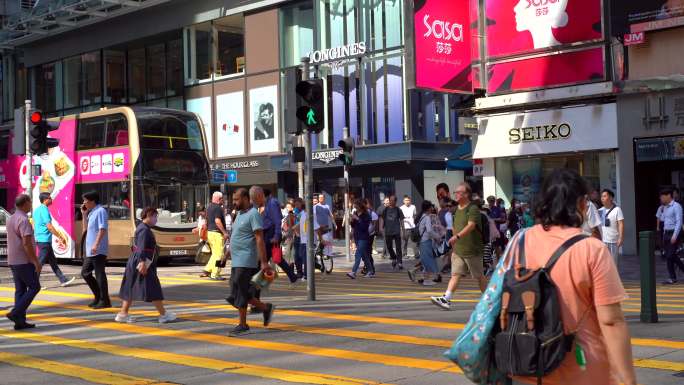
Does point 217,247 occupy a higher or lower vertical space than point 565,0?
lower

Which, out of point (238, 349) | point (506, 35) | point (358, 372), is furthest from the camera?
point (506, 35)

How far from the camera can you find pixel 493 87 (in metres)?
25.5

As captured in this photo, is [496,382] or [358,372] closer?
[496,382]

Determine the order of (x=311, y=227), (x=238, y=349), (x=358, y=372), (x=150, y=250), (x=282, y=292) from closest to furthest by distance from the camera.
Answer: (x=358, y=372)
(x=238, y=349)
(x=150, y=250)
(x=311, y=227)
(x=282, y=292)

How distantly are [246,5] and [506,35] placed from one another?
18.2 metres

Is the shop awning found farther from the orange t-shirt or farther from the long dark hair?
the orange t-shirt

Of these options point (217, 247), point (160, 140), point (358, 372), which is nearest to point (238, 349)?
point (358, 372)

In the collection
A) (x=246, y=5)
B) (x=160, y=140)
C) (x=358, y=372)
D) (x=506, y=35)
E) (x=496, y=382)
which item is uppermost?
(x=246, y=5)

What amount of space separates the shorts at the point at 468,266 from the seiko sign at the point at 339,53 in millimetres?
25246

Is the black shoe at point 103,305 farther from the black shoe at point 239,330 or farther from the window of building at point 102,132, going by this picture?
the window of building at point 102,132

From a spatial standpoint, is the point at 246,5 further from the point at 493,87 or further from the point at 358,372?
the point at 358,372

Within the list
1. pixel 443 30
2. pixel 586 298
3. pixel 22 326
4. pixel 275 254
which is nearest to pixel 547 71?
pixel 443 30

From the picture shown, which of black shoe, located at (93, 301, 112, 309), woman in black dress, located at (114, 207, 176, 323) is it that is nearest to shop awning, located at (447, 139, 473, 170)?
black shoe, located at (93, 301, 112, 309)

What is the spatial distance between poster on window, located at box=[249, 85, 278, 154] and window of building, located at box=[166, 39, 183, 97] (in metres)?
5.39
